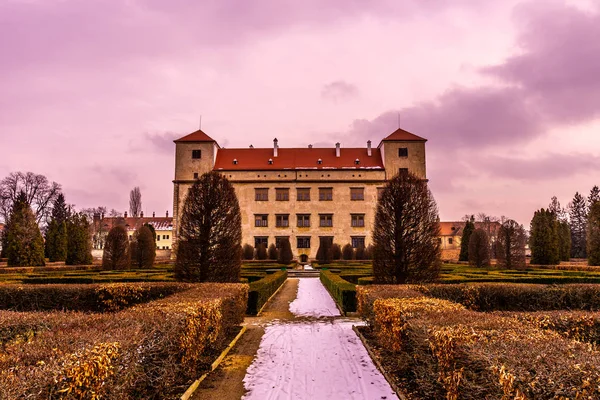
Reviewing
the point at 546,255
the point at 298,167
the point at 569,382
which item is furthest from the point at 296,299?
the point at 298,167

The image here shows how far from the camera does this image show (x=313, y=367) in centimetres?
655

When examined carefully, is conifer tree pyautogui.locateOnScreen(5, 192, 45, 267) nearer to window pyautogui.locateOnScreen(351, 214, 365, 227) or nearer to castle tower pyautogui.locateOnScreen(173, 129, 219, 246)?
castle tower pyautogui.locateOnScreen(173, 129, 219, 246)

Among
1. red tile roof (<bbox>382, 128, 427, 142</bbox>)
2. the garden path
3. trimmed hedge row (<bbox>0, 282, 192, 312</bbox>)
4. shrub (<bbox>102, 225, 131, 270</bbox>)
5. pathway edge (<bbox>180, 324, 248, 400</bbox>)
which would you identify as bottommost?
the garden path

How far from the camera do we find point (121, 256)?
22.3m

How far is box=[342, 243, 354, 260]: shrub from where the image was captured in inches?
1484

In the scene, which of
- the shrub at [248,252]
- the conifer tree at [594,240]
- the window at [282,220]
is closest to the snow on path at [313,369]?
the conifer tree at [594,240]

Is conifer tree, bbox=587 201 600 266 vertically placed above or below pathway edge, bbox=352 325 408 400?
above

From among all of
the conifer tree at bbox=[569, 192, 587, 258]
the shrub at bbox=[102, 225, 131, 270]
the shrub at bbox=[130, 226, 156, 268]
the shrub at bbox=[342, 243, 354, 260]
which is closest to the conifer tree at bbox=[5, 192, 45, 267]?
the shrub at bbox=[130, 226, 156, 268]

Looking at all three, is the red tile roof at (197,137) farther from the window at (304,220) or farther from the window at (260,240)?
the window at (304,220)

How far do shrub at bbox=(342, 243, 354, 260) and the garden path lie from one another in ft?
88.6

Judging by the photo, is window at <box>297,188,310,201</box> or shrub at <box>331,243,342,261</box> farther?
window at <box>297,188,310,201</box>

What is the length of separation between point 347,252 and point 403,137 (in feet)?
43.9

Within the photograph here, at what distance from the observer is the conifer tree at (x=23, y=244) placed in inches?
1124

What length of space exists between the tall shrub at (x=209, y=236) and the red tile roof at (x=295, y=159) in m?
28.9
